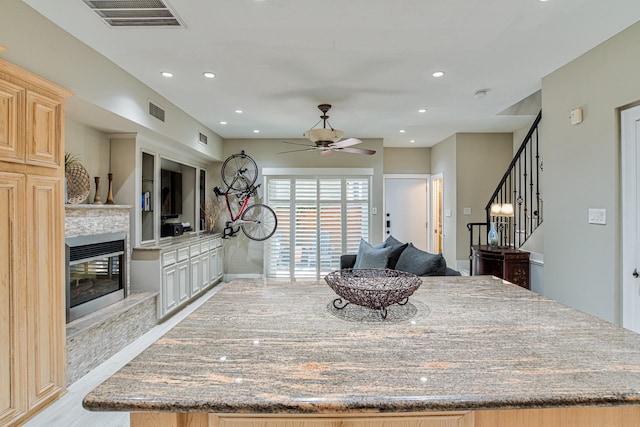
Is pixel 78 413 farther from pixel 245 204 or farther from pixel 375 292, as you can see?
pixel 245 204

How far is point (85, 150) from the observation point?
3498 millimetres

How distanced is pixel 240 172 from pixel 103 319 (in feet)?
12.1

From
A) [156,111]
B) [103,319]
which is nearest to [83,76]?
[156,111]

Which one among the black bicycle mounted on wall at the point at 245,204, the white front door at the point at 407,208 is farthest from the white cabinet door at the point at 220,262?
the white front door at the point at 407,208

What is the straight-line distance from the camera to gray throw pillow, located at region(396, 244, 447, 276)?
3.11 m

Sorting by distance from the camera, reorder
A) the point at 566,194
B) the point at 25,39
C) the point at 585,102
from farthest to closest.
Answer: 1. the point at 566,194
2. the point at 585,102
3. the point at 25,39

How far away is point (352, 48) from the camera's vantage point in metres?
2.75

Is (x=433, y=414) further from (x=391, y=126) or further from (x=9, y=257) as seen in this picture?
(x=391, y=126)

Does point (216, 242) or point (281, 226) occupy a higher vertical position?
point (281, 226)

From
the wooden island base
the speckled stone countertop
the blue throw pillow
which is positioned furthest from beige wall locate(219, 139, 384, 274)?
the wooden island base

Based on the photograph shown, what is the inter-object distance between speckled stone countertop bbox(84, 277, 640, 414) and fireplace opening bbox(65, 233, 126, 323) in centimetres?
214

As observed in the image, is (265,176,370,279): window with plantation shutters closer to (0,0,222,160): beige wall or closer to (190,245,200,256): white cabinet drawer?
(190,245,200,256): white cabinet drawer

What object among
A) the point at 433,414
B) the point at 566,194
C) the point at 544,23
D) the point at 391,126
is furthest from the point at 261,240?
the point at 433,414

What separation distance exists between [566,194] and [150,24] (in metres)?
Result: 3.82
